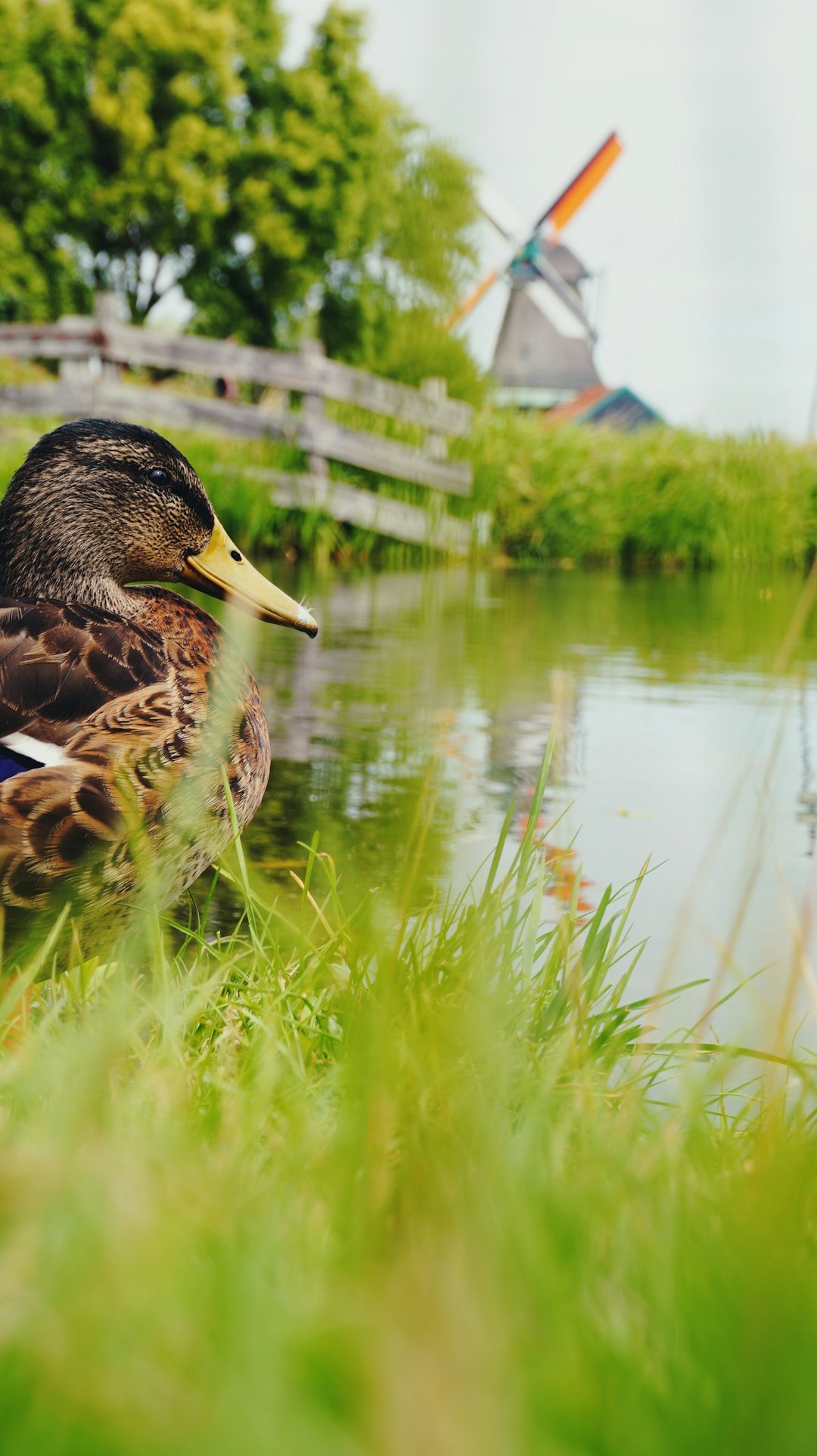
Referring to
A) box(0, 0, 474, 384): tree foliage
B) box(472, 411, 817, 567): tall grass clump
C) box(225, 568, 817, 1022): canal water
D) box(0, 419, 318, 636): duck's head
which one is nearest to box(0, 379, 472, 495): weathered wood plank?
box(472, 411, 817, 567): tall grass clump

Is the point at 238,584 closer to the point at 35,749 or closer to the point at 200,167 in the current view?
the point at 35,749

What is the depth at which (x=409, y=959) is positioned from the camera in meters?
1.92

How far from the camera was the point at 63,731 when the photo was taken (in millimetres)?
1958

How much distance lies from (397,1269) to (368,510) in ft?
40.2

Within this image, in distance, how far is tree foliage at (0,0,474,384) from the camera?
34.5m

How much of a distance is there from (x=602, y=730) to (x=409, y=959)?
10.6 ft

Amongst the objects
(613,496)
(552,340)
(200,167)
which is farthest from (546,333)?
(613,496)

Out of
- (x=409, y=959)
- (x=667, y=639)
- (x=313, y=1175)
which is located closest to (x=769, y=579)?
(x=667, y=639)

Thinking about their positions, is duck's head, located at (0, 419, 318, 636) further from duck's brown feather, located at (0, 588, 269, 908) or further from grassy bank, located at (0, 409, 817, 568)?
grassy bank, located at (0, 409, 817, 568)

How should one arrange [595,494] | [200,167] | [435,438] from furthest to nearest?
[200,167], [595,494], [435,438]

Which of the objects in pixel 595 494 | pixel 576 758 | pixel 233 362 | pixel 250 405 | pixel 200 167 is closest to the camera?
A: pixel 576 758

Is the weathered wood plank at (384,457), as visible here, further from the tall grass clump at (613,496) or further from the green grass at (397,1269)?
the green grass at (397,1269)

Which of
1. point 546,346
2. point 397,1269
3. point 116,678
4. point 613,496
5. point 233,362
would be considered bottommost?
point 397,1269

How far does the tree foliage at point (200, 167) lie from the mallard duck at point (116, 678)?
3168cm
